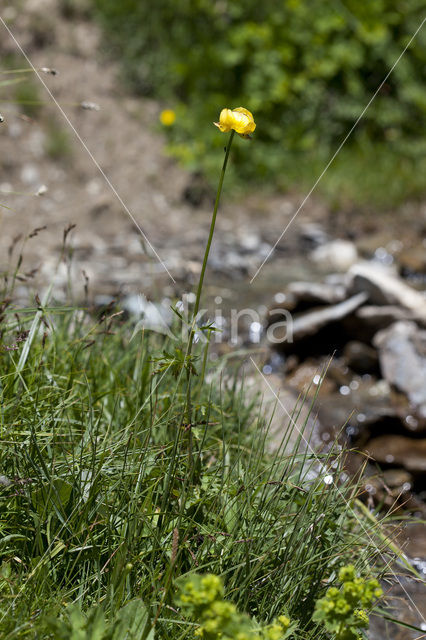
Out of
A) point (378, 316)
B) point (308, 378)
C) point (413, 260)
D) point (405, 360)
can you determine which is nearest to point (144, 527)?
point (308, 378)

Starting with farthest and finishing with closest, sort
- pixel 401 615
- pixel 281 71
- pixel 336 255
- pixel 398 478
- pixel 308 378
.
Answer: pixel 281 71 < pixel 336 255 < pixel 308 378 < pixel 398 478 < pixel 401 615

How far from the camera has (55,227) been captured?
258 inches

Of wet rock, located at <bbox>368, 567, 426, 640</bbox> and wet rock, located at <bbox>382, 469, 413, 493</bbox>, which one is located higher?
wet rock, located at <bbox>368, 567, 426, 640</bbox>

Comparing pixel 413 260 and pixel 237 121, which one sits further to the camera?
pixel 413 260

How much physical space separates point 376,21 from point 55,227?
15.5ft

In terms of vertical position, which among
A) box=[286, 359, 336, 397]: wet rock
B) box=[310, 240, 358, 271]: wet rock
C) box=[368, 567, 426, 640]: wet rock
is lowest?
box=[310, 240, 358, 271]: wet rock

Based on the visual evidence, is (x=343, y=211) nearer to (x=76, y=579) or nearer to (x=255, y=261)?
(x=255, y=261)

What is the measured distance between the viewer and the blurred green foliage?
8000 millimetres

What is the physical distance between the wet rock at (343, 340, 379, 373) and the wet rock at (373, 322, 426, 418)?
0.07m

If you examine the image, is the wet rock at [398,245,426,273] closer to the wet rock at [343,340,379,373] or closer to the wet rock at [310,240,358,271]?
the wet rock at [310,240,358,271]

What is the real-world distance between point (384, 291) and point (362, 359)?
649 mm

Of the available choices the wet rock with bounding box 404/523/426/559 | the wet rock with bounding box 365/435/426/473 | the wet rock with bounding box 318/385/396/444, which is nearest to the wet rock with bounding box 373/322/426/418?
the wet rock with bounding box 318/385/396/444

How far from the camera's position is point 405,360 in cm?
431

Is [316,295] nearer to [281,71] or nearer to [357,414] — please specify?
[357,414]
